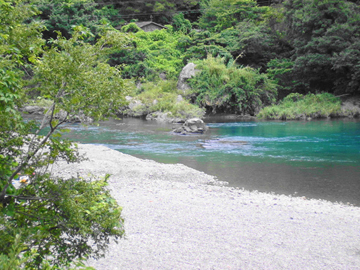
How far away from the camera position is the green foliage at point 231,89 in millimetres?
29828

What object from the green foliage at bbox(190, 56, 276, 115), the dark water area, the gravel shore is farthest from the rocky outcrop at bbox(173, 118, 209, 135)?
the gravel shore

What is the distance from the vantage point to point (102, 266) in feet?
14.0

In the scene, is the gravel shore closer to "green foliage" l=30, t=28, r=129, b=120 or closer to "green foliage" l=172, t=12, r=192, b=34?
"green foliage" l=30, t=28, r=129, b=120

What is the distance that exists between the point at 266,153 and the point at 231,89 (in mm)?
16603

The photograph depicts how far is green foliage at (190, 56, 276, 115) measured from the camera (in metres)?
29.8

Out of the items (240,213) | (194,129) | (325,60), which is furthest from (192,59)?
(240,213)

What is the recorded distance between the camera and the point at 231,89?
29.8 m

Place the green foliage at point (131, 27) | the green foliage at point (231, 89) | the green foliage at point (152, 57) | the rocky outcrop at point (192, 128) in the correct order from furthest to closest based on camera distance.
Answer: the green foliage at point (131, 27)
the green foliage at point (152, 57)
the green foliage at point (231, 89)
the rocky outcrop at point (192, 128)

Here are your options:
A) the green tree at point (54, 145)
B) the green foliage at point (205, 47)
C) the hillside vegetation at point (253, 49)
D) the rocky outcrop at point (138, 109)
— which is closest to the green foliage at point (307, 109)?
the hillside vegetation at point (253, 49)

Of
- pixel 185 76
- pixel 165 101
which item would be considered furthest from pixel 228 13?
pixel 165 101

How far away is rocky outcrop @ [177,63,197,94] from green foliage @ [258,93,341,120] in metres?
8.00

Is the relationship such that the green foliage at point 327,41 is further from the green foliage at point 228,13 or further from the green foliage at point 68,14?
the green foliage at point 68,14

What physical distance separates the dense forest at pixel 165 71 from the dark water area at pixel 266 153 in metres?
2.92

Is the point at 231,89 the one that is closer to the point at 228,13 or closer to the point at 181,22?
the point at 228,13
